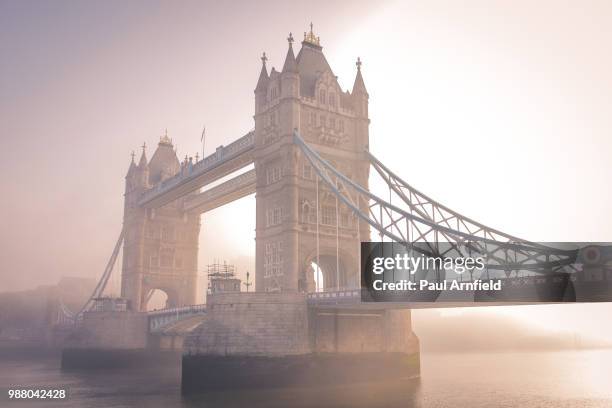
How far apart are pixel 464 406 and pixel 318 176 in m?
23.4

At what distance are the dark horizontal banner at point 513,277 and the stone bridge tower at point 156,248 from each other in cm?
4916

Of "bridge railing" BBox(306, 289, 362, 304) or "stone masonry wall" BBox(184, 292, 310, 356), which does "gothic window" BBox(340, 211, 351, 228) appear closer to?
"bridge railing" BBox(306, 289, 362, 304)

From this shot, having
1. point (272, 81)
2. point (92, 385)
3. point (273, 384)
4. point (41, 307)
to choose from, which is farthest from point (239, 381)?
point (41, 307)

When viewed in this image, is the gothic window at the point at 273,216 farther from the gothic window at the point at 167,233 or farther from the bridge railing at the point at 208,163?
the gothic window at the point at 167,233

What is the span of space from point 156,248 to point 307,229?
40650 millimetres

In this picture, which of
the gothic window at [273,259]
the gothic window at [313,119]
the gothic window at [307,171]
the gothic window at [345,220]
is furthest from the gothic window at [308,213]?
the gothic window at [313,119]

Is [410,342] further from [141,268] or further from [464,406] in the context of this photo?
[141,268]

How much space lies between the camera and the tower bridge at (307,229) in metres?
43.4

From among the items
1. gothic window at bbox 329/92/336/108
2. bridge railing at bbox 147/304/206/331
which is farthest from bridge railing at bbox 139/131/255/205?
bridge railing at bbox 147/304/206/331

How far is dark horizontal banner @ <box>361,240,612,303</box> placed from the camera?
1044 inches

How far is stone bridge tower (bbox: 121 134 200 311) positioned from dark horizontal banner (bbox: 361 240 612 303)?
49.2m

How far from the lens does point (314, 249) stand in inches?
2095

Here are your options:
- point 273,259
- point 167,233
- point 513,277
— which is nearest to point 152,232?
point 167,233

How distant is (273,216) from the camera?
181 ft
